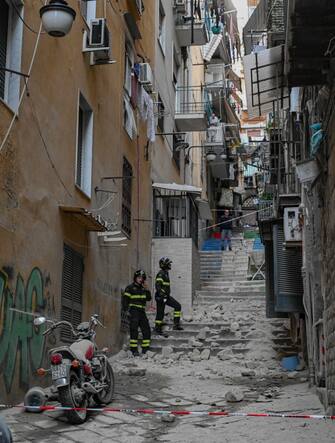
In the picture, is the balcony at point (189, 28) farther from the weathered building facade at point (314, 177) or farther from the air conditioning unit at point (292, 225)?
the air conditioning unit at point (292, 225)

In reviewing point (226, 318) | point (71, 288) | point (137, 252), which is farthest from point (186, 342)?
point (71, 288)

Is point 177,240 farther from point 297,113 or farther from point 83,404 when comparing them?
point 83,404

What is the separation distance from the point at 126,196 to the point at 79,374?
27.8ft

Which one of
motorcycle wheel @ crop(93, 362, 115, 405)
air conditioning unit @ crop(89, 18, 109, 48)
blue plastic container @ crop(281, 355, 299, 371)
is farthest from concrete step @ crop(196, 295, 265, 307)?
motorcycle wheel @ crop(93, 362, 115, 405)

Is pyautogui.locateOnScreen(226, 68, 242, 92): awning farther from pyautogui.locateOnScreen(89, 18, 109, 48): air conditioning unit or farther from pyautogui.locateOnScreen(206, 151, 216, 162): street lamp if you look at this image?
pyautogui.locateOnScreen(89, 18, 109, 48): air conditioning unit

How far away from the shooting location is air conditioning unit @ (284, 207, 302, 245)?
12227 millimetres

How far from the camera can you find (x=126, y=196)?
16609 millimetres

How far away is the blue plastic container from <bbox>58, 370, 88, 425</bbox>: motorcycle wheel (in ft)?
19.2

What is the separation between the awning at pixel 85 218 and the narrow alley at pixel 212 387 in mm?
2759

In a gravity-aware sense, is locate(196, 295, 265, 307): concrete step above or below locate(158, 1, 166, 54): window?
below

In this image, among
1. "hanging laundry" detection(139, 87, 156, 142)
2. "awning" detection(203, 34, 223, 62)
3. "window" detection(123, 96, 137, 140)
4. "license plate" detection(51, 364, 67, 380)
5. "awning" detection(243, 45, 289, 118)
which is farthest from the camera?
"awning" detection(203, 34, 223, 62)

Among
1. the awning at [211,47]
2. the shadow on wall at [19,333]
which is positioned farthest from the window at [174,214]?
the awning at [211,47]

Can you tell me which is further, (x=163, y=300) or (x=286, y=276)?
(x=163, y=300)

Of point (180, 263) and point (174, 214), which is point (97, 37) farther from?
point (174, 214)
